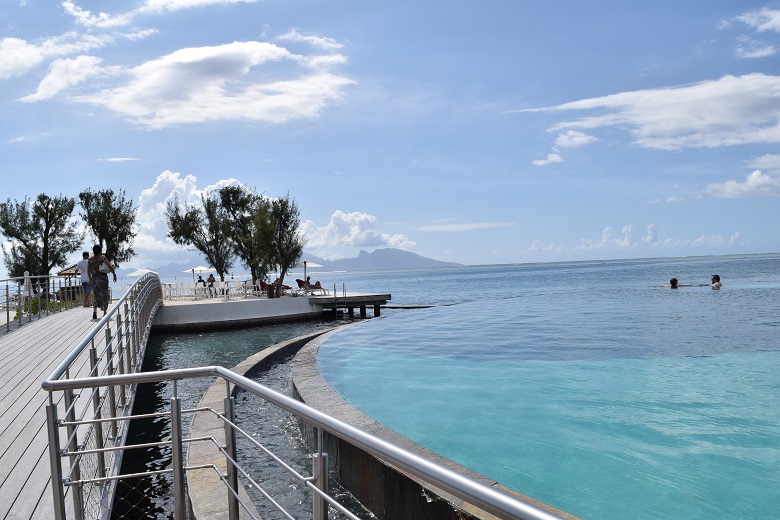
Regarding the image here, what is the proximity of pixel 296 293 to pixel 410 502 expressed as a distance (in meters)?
28.0

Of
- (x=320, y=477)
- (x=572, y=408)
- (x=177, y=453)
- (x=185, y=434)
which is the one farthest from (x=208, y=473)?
(x=572, y=408)

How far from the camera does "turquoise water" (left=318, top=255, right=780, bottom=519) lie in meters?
7.07

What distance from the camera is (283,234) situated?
124 ft

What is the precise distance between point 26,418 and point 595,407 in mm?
8136

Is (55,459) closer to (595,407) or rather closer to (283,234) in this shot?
(595,407)

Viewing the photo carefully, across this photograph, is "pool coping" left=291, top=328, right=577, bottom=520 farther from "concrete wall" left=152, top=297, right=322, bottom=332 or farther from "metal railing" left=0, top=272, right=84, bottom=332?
"concrete wall" left=152, top=297, right=322, bottom=332

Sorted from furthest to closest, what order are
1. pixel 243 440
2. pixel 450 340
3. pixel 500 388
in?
pixel 450 340
pixel 500 388
pixel 243 440

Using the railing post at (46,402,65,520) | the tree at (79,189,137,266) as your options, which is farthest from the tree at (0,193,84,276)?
the railing post at (46,402,65,520)

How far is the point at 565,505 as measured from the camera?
6727 millimetres

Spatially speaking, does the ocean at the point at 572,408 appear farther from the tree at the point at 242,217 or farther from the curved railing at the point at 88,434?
the tree at the point at 242,217

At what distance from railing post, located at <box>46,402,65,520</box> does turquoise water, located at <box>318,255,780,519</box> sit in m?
5.02

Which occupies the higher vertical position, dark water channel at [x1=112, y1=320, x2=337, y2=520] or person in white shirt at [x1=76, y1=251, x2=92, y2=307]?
person in white shirt at [x1=76, y1=251, x2=92, y2=307]

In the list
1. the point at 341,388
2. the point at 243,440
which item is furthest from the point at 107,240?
the point at 243,440

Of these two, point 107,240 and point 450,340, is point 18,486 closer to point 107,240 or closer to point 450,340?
point 450,340
